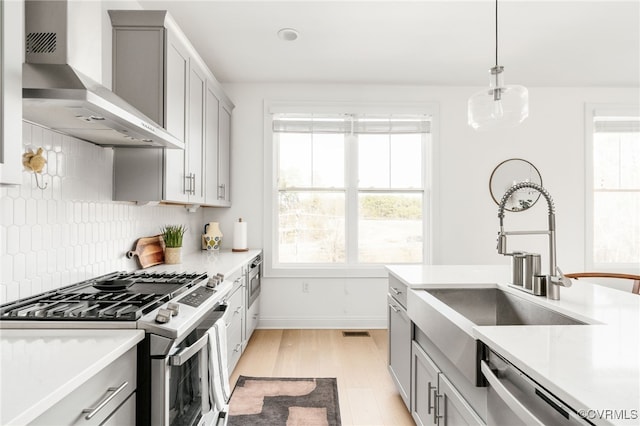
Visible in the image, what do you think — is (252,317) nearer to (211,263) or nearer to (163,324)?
(211,263)

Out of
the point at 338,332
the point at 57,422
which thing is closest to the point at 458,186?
the point at 338,332

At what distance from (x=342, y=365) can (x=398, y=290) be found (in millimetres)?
1072

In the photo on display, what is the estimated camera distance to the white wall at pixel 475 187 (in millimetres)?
4137

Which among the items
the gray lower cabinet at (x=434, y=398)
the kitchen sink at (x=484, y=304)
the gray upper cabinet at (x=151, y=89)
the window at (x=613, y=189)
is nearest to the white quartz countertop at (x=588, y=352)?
the kitchen sink at (x=484, y=304)

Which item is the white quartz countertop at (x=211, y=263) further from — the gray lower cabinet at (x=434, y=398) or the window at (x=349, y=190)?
the gray lower cabinet at (x=434, y=398)

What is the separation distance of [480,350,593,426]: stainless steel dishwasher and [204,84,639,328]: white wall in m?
2.98

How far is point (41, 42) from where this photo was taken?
1529 mm

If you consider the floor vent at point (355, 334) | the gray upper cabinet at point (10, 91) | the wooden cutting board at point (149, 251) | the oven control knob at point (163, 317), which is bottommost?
the floor vent at point (355, 334)

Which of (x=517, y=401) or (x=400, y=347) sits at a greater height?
(x=517, y=401)

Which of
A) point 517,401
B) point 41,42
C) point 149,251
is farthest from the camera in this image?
point 149,251

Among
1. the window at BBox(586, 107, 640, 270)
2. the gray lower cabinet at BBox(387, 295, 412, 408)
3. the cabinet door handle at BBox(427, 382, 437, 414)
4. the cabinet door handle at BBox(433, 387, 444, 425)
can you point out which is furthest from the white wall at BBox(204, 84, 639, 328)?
the cabinet door handle at BBox(433, 387, 444, 425)

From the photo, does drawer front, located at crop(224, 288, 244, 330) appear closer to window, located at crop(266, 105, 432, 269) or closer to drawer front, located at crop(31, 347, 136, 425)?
window, located at crop(266, 105, 432, 269)

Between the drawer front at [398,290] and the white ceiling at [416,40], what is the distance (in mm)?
1912

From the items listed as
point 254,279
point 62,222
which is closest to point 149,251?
point 62,222
